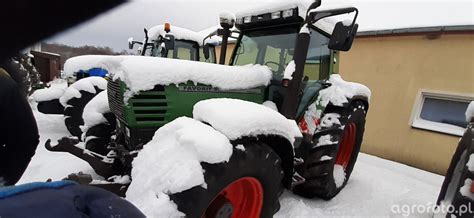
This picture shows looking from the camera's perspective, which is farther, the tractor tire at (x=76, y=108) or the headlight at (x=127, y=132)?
the tractor tire at (x=76, y=108)

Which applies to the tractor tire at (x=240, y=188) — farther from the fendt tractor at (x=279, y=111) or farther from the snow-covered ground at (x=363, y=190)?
the snow-covered ground at (x=363, y=190)

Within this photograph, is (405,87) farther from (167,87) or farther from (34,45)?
(34,45)

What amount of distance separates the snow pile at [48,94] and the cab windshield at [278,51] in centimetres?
335

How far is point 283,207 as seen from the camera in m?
3.29

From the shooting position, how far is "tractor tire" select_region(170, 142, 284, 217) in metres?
1.87

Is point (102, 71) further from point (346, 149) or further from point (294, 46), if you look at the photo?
point (346, 149)

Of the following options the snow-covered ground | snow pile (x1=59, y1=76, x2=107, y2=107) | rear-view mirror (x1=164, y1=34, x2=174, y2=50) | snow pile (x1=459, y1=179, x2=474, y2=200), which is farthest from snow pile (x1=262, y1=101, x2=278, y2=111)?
rear-view mirror (x1=164, y1=34, x2=174, y2=50)

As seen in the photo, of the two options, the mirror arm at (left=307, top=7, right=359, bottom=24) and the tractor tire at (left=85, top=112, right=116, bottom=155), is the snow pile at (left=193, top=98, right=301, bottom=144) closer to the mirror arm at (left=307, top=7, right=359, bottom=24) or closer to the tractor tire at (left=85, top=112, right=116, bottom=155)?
the mirror arm at (left=307, top=7, right=359, bottom=24)

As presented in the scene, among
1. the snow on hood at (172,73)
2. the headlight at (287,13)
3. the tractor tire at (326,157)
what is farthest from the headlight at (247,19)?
the tractor tire at (326,157)

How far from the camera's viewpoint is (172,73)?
8.47ft

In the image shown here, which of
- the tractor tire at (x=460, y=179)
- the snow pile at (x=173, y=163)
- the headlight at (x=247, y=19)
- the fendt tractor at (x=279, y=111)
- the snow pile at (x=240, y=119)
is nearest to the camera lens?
the snow pile at (x=173, y=163)

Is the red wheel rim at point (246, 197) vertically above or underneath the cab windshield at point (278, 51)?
underneath

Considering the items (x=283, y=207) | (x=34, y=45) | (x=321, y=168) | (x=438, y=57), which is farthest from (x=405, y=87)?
(x=34, y=45)

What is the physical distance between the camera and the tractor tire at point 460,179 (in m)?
2.47
